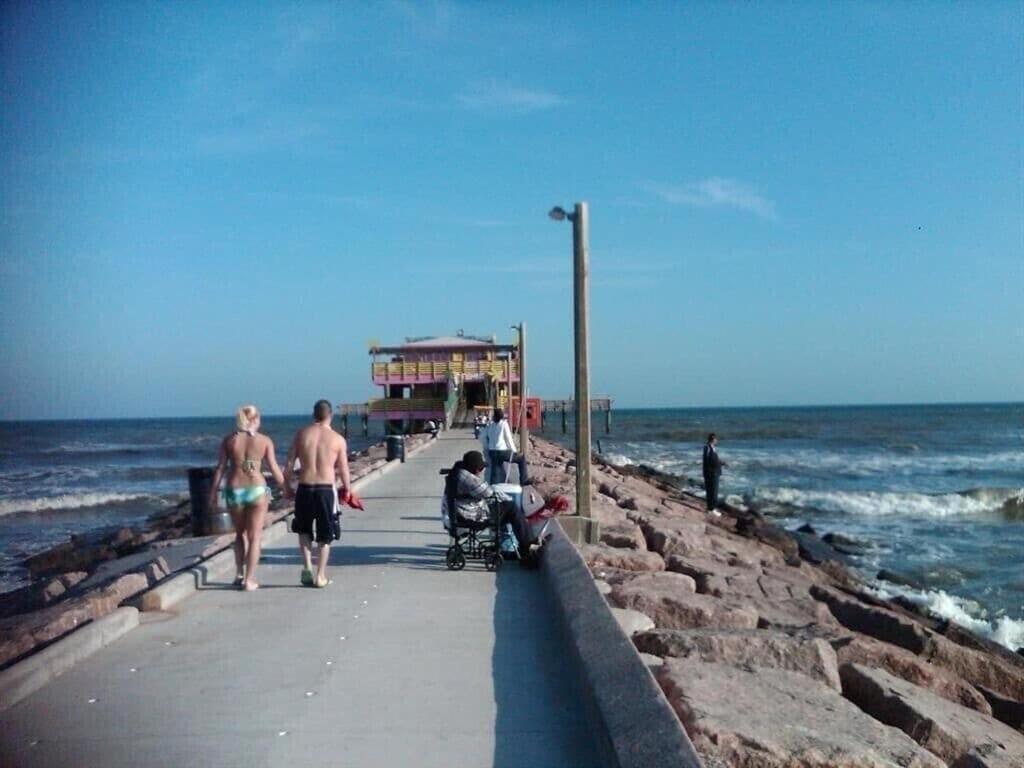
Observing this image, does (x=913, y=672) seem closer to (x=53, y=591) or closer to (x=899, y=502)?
(x=53, y=591)

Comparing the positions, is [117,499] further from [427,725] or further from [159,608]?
[427,725]

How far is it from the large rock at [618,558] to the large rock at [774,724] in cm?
415

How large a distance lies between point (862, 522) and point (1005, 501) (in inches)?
243

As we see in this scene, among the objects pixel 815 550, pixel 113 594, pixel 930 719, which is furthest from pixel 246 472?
pixel 815 550

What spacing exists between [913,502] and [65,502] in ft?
78.8

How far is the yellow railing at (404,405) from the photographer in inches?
1939

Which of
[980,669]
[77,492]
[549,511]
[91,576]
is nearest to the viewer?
[980,669]

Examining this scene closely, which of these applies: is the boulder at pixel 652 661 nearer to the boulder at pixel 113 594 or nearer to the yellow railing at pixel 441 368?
the boulder at pixel 113 594

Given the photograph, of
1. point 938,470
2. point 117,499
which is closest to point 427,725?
point 117,499

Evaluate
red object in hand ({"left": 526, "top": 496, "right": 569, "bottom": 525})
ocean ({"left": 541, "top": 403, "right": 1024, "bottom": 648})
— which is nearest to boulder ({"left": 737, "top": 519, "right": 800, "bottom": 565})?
ocean ({"left": 541, "top": 403, "right": 1024, "bottom": 648})

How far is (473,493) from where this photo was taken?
954cm

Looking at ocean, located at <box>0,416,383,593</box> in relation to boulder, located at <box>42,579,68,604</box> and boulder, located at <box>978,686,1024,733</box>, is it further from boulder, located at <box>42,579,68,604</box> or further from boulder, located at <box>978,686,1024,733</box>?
boulder, located at <box>978,686,1024,733</box>

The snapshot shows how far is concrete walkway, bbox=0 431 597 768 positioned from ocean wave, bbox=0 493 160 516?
23.2 meters

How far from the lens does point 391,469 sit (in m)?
23.6
